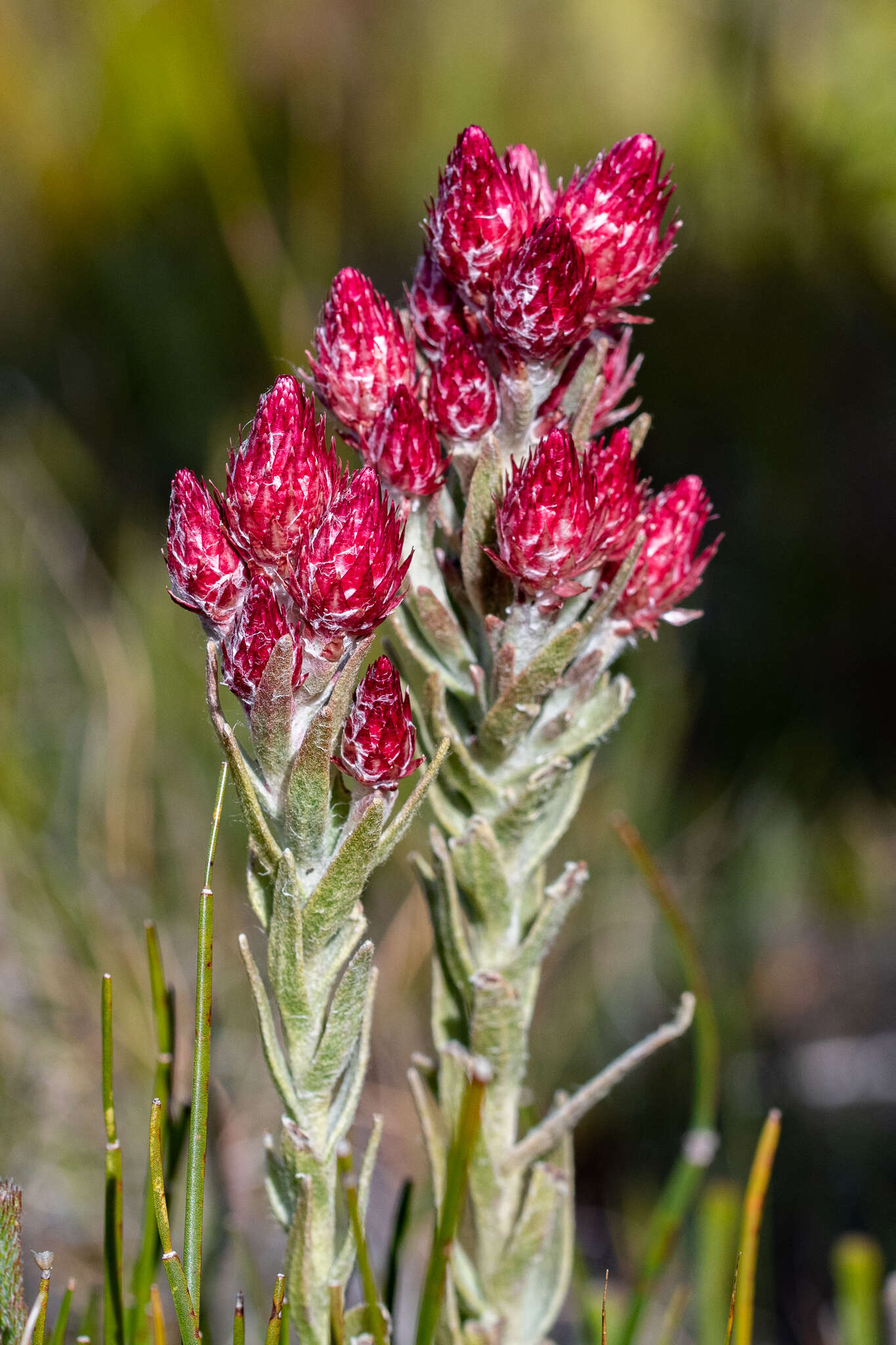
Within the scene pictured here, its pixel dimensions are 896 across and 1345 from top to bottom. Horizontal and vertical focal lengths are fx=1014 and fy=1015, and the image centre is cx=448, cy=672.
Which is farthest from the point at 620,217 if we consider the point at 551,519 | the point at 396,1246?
the point at 396,1246

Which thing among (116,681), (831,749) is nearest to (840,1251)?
(116,681)

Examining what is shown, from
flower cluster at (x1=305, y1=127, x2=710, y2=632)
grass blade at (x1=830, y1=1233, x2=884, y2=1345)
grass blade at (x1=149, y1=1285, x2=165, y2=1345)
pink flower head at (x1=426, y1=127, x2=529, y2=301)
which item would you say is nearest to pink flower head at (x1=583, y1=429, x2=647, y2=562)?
flower cluster at (x1=305, y1=127, x2=710, y2=632)

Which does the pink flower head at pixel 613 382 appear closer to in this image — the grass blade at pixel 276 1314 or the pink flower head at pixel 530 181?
the pink flower head at pixel 530 181

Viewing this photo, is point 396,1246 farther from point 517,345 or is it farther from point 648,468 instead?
point 648,468

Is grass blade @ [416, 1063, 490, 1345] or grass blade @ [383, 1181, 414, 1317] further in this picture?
grass blade @ [383, 1181, 414, 1317]

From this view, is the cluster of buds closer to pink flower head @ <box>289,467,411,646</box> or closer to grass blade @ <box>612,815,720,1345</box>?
pink flower head @ <box>289,467,411,646</box>

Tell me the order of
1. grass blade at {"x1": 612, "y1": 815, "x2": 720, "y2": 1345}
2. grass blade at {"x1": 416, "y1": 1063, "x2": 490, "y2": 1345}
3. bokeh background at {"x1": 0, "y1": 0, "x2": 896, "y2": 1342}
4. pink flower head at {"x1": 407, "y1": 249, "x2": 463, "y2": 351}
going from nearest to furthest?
grass blade at {"x1": 416, "y1": 1063, "x2": 490, "y2": 1345}
pink flower head at {"x1": 407, "y1": 249, "x2": 463, "y2": 351}
grass blade at {"x1": 612, "y1": 815, "x2": 720, "y2": 1345}
bokeh background at {"x1": 0, "y1": 0, "x2": 896, "y2": 1342}
